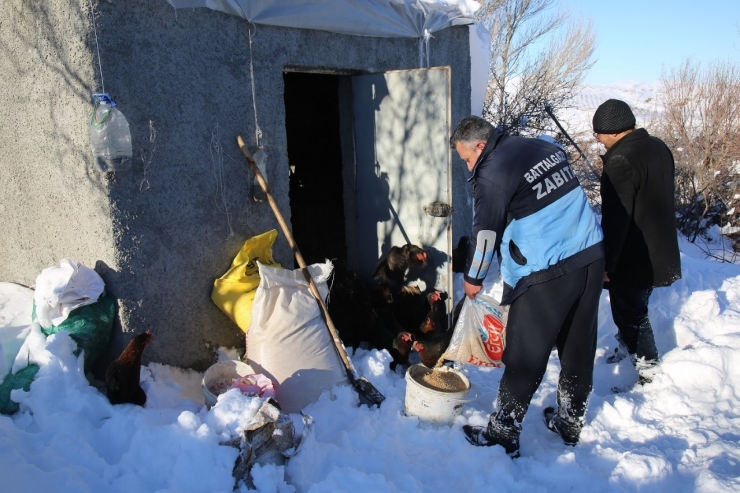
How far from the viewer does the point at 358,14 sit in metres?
4.51

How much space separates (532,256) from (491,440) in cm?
113

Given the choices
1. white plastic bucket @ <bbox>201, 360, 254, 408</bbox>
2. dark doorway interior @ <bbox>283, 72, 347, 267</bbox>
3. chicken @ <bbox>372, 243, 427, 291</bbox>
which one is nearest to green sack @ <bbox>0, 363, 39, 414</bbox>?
white plastic bucket @ <bbox>201, 360, 254, 408</bbox>

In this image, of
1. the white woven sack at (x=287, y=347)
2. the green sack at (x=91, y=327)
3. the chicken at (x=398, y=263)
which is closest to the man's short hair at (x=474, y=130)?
the white woven sack at (x=287, y=347)

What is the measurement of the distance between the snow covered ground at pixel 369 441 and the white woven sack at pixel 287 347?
0.15 m

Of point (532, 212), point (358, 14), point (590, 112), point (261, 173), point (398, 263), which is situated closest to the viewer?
point (532, 212)

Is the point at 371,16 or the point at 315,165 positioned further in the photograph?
the point at 315,165

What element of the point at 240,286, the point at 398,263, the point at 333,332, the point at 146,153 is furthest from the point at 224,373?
the point at 398,263

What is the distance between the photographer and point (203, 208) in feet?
12.1

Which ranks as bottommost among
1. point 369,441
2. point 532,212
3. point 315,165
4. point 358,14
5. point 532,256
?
point 369,441

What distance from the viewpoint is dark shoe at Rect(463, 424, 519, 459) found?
116 inches

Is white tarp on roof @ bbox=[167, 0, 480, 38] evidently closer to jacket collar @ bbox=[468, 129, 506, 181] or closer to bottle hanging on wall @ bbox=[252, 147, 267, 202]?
bottle hanging on wall @ bbox=[252, 147, 267, 202]

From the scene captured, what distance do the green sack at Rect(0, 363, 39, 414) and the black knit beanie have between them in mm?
3869

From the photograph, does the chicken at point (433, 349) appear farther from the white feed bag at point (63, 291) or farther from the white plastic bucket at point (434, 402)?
the white feed bag at point (63, 291)

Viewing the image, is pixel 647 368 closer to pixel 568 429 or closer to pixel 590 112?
pixel 568 429
